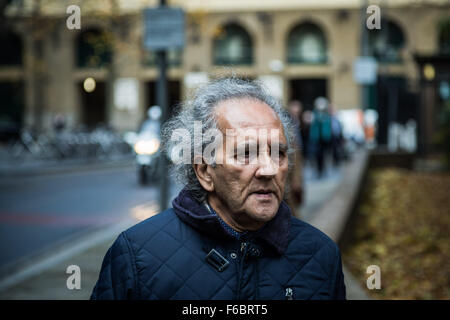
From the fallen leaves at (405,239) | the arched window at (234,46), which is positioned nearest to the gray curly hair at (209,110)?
the fallen leaves at (405,239)

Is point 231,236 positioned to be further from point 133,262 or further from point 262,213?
point 133,262

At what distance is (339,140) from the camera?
21.8m

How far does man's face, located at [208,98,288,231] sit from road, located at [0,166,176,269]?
210 inches

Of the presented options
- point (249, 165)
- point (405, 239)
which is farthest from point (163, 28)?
point (249, 165)

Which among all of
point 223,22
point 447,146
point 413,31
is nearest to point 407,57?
point 413,31

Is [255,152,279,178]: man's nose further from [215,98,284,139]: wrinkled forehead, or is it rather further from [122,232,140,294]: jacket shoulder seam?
[122,232,140,294]: jacket shoulder seam

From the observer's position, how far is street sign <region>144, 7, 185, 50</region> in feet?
23.2

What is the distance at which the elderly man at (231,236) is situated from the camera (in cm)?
203

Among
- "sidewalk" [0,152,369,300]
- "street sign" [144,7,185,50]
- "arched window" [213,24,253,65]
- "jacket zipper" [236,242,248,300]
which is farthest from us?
"arched window" [213,24,253,65]

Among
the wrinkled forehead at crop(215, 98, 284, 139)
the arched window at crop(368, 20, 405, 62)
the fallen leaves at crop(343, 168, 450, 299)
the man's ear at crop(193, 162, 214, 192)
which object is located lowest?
the fallen leaves at crop(343, 168, 450, 299)

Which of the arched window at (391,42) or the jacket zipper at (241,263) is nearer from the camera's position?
the jacket zipper at (241,263)

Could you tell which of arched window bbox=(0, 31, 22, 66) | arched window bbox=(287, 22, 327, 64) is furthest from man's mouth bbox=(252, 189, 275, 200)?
arched window bbox=(0, 31, 22, 66)

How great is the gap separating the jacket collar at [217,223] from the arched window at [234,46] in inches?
Answer: 1607

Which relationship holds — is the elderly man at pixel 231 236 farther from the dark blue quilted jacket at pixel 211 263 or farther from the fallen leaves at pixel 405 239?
the fallen leaves at pixel 405 239
